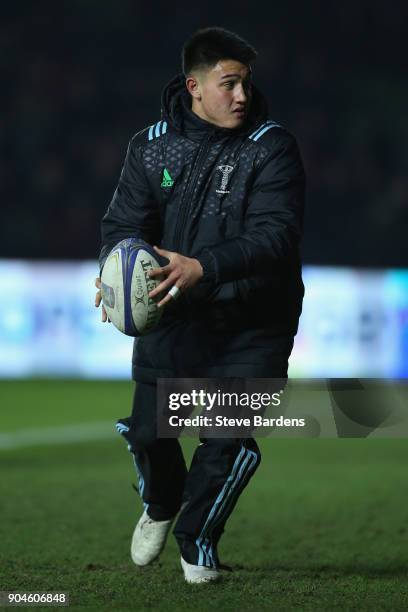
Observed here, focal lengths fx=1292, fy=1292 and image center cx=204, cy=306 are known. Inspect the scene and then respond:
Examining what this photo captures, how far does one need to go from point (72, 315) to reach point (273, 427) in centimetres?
1060

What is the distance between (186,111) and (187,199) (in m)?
0.37

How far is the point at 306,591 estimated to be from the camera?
457cm

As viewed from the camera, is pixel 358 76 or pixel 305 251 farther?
pixel 358 76

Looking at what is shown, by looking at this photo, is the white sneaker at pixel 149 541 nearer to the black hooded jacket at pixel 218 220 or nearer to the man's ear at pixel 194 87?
the black hooded jacket at pixel 218 220

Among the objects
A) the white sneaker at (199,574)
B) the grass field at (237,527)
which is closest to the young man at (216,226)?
A: the white sneaker at (199,574)

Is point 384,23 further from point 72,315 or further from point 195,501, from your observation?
point 195,501

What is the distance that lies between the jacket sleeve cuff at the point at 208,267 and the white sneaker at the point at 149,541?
1314mm

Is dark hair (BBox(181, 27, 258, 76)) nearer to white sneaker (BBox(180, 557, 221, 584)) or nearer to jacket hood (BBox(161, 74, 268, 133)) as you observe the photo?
jacket hood (BBox(161, 74, 268, 133))

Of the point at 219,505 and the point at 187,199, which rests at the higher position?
the point at 187,199

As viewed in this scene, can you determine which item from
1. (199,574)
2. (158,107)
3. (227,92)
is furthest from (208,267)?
(158,107)

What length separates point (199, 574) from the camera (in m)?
4.77

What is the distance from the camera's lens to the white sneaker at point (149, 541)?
532 centimetres

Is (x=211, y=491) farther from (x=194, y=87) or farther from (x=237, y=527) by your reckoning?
(x=237, y=527)

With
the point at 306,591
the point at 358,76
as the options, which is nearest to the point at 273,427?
the point at 306,591
